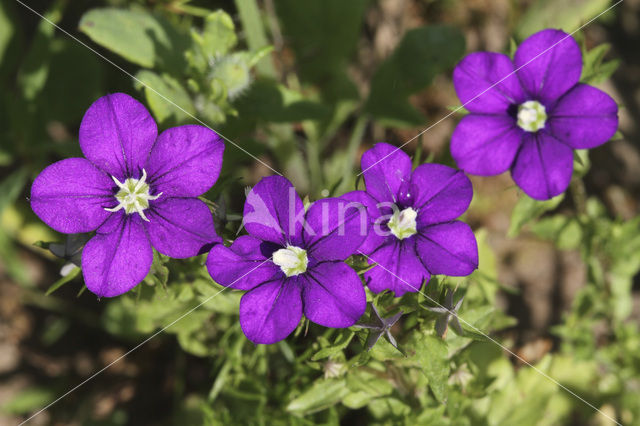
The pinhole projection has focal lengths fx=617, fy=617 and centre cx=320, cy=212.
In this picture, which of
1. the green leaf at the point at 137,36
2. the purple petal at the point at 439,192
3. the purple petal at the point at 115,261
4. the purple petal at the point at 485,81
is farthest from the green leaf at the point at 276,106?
the purple petal at the point at 115,261

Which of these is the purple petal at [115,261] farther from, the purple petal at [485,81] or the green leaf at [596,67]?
the green leaf at [596,67]

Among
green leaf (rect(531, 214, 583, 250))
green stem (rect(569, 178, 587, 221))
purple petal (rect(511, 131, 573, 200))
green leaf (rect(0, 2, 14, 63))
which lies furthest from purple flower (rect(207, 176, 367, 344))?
green leaf (rect(0, 2, 14, 63))

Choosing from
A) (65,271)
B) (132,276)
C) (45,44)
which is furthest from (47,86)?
(132,276)

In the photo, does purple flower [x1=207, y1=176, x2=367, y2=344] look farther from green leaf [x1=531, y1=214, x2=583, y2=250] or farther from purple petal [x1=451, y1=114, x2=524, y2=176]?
green leaf [x1=531, y1=214, x2=583, y2=250]

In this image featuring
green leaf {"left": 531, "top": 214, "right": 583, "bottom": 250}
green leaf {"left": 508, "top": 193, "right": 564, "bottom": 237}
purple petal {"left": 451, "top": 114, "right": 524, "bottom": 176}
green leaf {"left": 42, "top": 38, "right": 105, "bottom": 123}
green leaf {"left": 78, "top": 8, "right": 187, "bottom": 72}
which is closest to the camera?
purple petal {"left": 451, "top": 114, "right": 524, "bottom": 176}

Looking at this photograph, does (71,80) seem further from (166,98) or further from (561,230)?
(561,230)

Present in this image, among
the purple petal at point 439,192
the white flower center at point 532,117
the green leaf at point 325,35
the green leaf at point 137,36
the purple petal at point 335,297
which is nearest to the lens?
the purple petal at point 335,297

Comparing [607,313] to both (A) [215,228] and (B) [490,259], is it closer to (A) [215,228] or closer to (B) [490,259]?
(B) [490,259]
